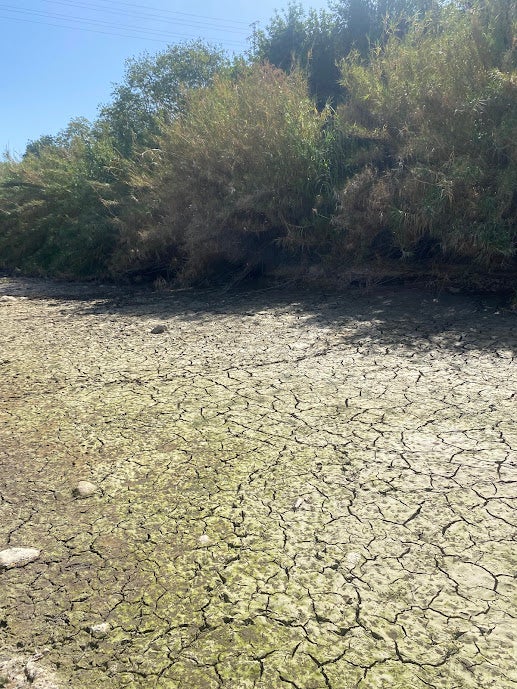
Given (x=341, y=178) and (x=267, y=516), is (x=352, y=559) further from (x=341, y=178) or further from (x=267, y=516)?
(x=341, y=178)

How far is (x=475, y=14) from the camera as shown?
5539 millimetres

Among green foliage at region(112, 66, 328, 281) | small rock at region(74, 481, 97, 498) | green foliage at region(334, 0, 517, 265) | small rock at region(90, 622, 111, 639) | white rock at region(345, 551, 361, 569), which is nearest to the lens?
small rock at region(90, 622, 111, 639)

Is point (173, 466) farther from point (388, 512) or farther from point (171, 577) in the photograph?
point (388, 512)

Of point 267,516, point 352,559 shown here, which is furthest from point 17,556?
point 352,559

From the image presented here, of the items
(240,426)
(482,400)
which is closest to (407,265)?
(482,400)

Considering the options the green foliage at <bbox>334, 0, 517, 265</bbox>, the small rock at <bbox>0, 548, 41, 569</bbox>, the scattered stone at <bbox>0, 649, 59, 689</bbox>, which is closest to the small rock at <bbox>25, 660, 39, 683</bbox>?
the scattered stone at <bbox>0, 649, 59, 689</bbox>

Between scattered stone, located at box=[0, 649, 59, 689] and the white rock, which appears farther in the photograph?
the white rock

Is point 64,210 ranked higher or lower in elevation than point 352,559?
higher

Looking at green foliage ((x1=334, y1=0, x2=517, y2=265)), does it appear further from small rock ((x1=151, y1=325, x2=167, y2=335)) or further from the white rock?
the white rock

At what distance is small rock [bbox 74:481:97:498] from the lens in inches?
90.4

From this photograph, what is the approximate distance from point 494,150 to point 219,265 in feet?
12.6

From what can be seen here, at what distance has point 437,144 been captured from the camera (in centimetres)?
536

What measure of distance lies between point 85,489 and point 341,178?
517 centimetres

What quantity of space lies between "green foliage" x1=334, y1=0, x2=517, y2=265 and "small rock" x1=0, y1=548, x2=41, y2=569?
4614 millimetres
